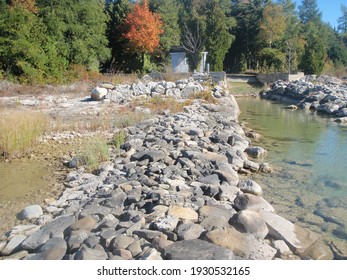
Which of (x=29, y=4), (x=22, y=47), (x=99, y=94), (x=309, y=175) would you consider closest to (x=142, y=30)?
(x=29, y=4)

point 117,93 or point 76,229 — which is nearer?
point 76,229

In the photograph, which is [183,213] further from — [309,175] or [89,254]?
[309,175]

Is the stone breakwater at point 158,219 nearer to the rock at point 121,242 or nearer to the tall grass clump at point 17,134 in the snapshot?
the rock at point 121,242

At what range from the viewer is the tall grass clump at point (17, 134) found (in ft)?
19.9

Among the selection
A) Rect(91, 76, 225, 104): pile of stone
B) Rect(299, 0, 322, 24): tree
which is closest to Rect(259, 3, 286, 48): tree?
Rect(299, 0, 322, 24): tree

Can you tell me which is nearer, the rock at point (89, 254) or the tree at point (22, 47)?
the rock at point (89, 254)

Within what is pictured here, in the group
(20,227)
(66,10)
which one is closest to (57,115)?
(20,227)

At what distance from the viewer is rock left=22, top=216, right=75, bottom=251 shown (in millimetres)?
3186

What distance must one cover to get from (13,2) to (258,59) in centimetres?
2457

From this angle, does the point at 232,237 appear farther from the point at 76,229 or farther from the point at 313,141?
the point at 313,141

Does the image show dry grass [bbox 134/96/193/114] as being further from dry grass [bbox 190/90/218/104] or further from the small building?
the small building

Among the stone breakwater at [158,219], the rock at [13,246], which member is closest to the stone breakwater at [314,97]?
the stone breakwater at [158,219]

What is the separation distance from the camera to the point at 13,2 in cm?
1966

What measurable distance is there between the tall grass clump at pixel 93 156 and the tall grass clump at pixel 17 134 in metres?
1.13
